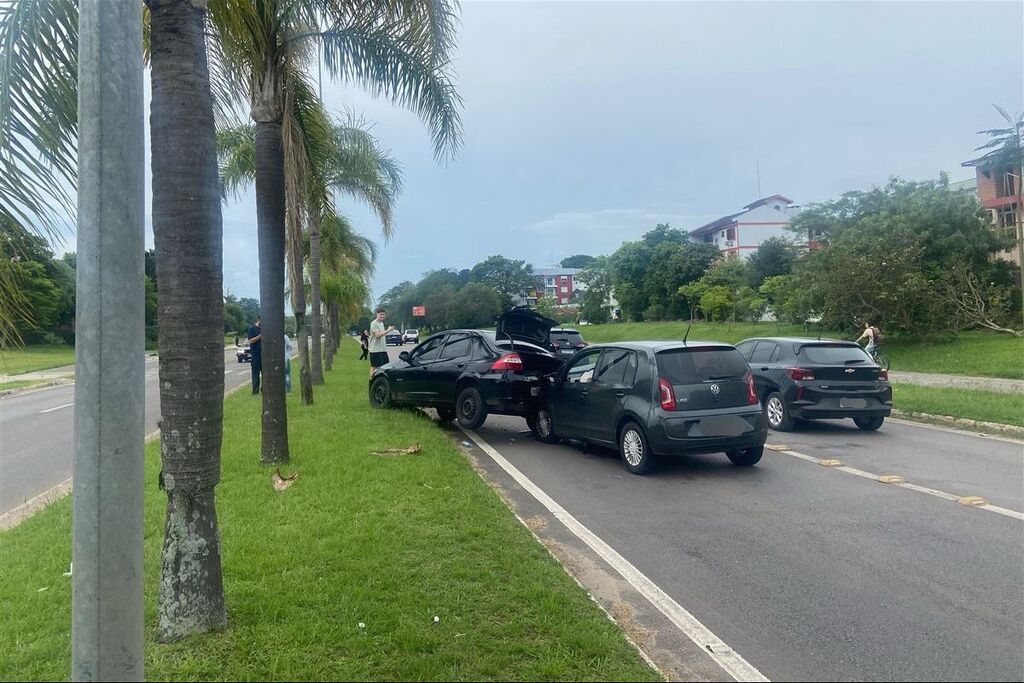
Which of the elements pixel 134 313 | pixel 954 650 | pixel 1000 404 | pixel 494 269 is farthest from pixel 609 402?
pixel 494 269

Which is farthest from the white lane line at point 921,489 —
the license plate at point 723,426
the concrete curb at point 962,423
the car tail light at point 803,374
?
the concrete curb at point 962,423

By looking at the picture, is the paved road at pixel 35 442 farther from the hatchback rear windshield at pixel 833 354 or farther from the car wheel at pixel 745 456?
the hatchback rear windshield at pixel 833 354

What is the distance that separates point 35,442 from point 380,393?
579 centimetres

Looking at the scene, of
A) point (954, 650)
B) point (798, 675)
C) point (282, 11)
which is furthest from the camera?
point (282, 11)

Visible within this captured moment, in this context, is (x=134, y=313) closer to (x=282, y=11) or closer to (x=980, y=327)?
(x=282, y=11)

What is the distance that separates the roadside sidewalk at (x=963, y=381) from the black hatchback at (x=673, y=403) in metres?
10.7

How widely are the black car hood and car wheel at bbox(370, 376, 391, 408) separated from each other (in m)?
2.83

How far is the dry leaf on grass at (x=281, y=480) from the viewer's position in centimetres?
735

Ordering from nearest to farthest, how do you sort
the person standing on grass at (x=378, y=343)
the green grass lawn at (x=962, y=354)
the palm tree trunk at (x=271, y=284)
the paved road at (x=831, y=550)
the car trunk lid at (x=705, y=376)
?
1. the paved road at (x=831, y=550)
2. the palm tree trunk at (x=271, y=284)
3. the car trunk lid at (x=705, y=376)
4. the person standing on grass at (x=378, y=343)
5. the green grass lawn at (x=962, y=354)

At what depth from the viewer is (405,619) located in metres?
4.14

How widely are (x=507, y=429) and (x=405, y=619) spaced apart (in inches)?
345

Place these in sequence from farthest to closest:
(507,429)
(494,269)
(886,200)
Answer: (494,269)
(886,200)
(507,429)

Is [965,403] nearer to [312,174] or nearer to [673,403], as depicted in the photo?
[673,403]

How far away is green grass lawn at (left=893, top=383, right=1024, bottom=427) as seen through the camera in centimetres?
1254
